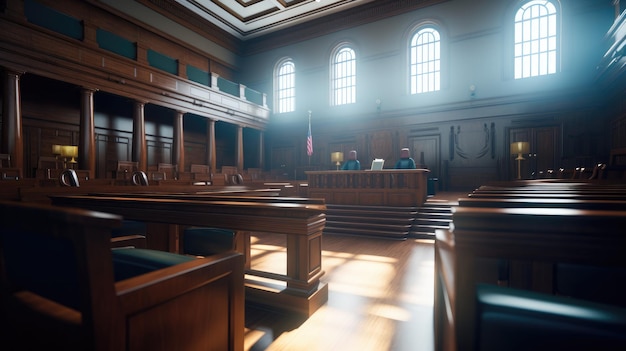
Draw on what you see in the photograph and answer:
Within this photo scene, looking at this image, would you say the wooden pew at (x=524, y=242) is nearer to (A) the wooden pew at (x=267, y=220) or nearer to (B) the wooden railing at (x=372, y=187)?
(A) the wooden pew at (x=267, y=220)

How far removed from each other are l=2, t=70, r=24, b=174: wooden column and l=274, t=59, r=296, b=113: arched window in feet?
29.4

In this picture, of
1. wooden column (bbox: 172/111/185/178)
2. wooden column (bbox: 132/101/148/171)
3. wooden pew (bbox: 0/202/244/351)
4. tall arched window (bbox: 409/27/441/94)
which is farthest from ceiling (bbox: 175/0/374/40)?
wooden pew (bbox: 0/202/244/351)

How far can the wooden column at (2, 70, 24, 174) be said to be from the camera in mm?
6297

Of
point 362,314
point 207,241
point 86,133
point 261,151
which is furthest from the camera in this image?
point 261,151

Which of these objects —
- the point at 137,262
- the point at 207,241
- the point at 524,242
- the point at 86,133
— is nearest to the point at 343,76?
the point at 86,133

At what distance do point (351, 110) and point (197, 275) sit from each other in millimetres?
11788

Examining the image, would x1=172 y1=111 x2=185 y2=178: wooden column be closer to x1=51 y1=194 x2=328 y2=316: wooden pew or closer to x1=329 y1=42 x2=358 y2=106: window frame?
x1=329 y1=42 x2=358 y2=106: window frame

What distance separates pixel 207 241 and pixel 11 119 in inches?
266

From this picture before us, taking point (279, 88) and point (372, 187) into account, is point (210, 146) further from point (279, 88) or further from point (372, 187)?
point (372, 187)

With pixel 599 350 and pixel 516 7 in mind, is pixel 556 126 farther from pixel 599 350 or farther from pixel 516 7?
pixel 599 350

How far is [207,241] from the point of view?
8.72 feet

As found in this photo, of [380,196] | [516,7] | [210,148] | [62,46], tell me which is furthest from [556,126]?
[62,46]

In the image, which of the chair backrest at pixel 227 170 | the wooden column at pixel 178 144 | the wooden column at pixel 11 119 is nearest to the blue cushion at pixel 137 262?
the wooden column at pixel 11 119

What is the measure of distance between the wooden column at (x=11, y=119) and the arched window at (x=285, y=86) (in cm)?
897
